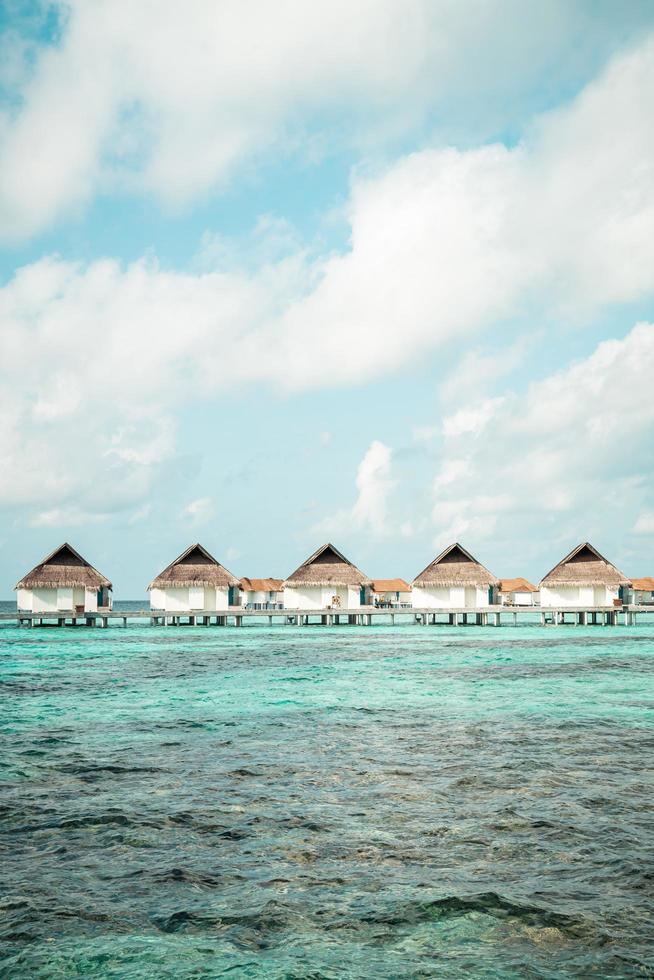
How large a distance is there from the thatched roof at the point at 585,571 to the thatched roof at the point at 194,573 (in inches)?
875

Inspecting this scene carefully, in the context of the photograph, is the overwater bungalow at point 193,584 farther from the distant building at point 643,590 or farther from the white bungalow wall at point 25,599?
the distant building at point 643,590

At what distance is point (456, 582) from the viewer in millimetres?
53031

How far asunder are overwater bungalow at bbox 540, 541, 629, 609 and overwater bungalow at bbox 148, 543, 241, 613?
72.1 feet

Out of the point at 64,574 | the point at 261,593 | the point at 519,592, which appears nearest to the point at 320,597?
the point at 64,574

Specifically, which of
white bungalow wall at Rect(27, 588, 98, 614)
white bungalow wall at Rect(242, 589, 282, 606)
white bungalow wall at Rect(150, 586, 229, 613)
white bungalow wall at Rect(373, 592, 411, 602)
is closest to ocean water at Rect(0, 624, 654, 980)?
white bungalow wall at Rect(150, 586, 229, 613)

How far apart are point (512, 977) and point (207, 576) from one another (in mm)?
48463

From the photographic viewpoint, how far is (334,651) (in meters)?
32.1

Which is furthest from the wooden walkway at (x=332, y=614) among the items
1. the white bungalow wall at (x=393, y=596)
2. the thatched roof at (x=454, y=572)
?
the white bungalow wall at (x=393, y=596)

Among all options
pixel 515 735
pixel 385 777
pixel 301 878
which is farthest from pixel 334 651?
pixel 301 878

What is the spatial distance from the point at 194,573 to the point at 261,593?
26071mm

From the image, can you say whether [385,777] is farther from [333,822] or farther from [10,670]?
[10,670]

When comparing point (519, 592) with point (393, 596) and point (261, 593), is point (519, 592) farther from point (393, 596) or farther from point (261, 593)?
point (261, 593)

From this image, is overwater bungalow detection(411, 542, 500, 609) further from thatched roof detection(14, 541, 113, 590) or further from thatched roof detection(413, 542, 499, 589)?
thatched roof detection(14, 541, 113, 590)

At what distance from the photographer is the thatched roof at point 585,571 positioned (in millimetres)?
52406
